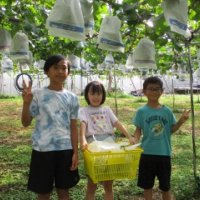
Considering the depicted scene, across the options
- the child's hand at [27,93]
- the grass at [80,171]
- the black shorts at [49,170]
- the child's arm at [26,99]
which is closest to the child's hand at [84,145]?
the black shorts at [49,170]

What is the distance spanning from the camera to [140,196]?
384cm

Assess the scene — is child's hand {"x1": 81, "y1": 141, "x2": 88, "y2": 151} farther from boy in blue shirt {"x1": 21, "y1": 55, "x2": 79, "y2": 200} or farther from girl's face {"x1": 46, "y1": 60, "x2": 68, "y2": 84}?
girl's face {"x1": 46, "y1": 60, "x2": 68, "y2": 84}

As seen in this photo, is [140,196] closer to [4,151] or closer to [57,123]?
[57,123]

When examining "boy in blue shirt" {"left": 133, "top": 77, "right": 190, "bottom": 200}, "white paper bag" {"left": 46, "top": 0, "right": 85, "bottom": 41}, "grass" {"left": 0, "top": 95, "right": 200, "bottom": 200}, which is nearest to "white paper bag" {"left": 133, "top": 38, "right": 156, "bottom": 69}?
"boy in blue shirt" {"left": 133, "top": 77, "right": 190, "bottom": 200}

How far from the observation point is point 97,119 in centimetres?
311

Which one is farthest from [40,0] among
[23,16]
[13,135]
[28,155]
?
[13,135]

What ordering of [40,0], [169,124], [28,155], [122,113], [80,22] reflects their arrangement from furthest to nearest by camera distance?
[122,113] < [28,155] < [40,0] < [169,124] < [80,22]

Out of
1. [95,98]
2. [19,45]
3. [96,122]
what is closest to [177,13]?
[95,98]

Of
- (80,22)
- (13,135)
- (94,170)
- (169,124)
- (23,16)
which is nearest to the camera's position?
(80,22)

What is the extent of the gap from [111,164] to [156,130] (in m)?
0.60

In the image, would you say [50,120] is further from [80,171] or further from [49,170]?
[80,171]

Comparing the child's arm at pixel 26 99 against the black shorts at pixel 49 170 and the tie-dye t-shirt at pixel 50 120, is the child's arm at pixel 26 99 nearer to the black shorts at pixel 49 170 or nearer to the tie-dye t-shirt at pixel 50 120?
the tie-dye t-shirt at pixel 50 120

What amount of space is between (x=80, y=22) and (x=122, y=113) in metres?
10.1

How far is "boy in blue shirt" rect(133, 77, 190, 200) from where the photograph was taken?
3074mm
